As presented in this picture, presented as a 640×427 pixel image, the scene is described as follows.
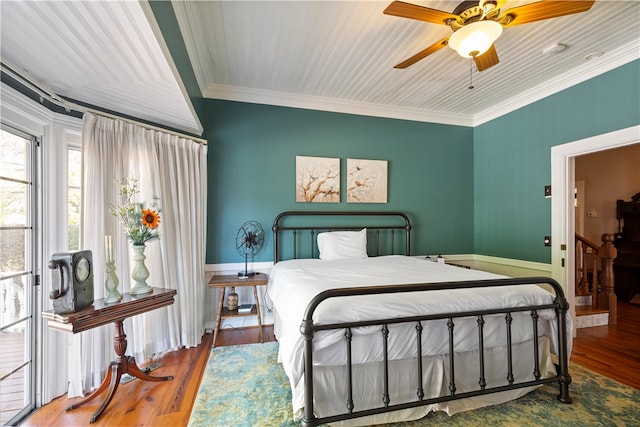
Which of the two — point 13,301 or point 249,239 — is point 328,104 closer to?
point 249,239

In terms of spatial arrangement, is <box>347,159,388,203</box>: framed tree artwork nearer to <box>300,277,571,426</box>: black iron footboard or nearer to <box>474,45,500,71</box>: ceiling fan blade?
<box>474,45,500,71</box>: ceiling fan blade

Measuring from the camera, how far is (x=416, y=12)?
1.76 meters

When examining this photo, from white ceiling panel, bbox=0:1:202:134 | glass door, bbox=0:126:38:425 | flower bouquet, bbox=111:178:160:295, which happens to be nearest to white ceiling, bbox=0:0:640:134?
white ceiling panel, bbox=0:1:202:134

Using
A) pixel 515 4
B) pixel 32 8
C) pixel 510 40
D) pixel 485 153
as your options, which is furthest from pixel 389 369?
pixel 485 153

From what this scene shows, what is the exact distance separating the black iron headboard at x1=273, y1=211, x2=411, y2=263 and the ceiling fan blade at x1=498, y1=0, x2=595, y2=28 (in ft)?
8.05

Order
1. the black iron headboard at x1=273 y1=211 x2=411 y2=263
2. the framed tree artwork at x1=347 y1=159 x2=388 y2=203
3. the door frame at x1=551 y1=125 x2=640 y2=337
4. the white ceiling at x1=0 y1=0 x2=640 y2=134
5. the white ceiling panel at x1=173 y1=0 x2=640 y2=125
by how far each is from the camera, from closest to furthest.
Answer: the white ceiling at x1=0 y1=0 x2=640 y2=134 → the white ceiling panel at x1=173 y1=0 x2=640 y2=125 → the door frame at x1=551 y1=125 x2=640 y2=337 → the black iron headboard at x1=273 y1=211 x2=411 y2=263 → the framed tree artwork at x1=347 y1=159 x2=388 y2=203

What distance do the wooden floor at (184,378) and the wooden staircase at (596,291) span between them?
117mm

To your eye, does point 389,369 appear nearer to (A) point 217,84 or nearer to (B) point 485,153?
(A) point 217,84

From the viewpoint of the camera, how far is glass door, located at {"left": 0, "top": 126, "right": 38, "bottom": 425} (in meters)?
1.70

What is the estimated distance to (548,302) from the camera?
1.93 m

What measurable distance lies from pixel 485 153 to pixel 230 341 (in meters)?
4.27

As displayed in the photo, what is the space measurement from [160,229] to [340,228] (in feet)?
6.86

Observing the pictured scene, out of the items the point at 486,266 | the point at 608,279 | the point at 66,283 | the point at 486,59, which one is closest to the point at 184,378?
the point at 66,283

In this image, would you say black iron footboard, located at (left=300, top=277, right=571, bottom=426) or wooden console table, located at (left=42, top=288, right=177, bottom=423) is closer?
black iron footboard, located at (left=300, top=277, right=571, bottom=426)
